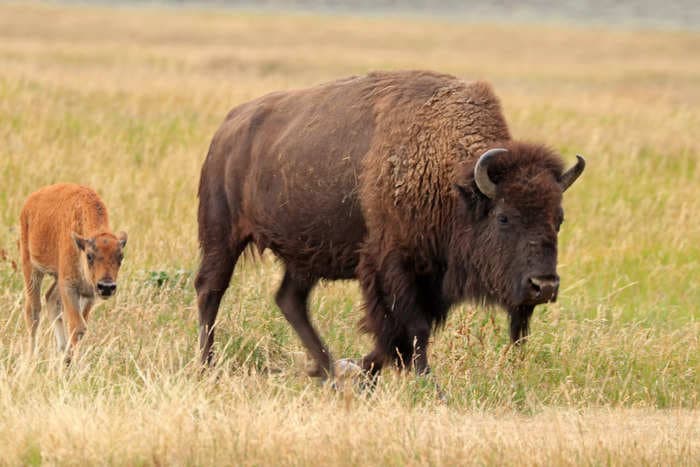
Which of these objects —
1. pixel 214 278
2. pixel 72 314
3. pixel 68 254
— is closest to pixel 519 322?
pixel 214 278

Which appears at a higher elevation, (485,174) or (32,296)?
(485,174)

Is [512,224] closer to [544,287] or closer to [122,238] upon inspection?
[544,287]

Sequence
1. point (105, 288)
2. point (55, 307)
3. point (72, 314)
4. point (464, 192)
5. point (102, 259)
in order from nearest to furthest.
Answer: point (464, 192)
point (105, 288)
point (102, 259)
point (72, 314)
point (55, 307)

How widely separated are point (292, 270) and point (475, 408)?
2.05m

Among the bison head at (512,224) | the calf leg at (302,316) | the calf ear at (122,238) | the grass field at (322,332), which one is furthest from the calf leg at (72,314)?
the bison head at (512,224)

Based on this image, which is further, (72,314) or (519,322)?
(72,314)

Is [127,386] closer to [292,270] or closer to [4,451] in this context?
[4,451]

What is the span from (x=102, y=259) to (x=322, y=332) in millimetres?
1970

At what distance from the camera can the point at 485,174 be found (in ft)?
24.3

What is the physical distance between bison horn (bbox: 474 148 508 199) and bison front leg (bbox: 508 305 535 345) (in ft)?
2.47

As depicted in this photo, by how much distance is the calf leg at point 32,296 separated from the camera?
29.1 feet

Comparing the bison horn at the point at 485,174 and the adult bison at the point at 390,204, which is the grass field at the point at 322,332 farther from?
the bison horn at the point at 485,174

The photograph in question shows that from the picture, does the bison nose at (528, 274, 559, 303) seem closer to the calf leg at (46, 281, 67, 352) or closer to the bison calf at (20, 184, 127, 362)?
the bison calf at (20, 184, 127, 362)

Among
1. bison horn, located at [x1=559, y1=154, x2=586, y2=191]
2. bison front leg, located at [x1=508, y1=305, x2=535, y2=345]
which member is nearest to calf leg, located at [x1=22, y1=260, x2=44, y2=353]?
bison front leg, located at [x1=508, y1=305, x2=535, y2=345]
